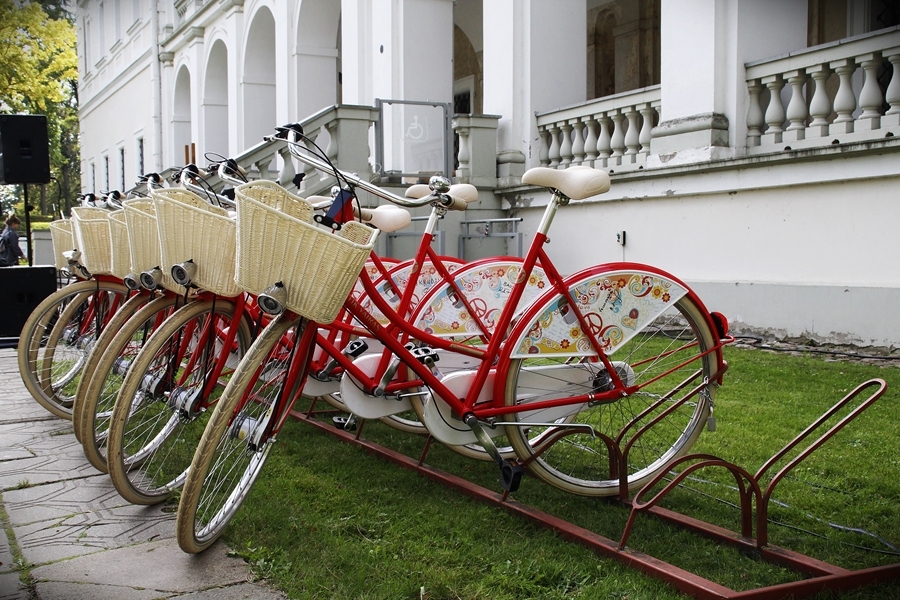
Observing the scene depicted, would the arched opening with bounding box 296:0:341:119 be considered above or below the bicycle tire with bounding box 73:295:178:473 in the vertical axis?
above

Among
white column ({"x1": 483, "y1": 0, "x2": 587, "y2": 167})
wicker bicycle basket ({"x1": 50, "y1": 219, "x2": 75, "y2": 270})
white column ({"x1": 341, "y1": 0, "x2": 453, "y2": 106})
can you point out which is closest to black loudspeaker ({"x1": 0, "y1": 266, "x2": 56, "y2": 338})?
wicker bicycle basket ({"x1": 50, "y1": 219, "x2": 75, "y2": 270})

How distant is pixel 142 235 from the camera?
376cm

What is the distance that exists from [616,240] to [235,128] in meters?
11.8

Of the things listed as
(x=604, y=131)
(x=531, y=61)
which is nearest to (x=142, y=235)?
(x=604, y=131)

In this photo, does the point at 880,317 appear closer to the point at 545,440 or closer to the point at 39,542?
the point at 545,440

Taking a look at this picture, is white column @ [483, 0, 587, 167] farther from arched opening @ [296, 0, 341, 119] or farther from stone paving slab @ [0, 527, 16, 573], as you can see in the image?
stone paving slab @ [0, 527, 16, 573]

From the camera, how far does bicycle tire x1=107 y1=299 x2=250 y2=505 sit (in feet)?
10.7

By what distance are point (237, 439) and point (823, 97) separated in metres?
5.94

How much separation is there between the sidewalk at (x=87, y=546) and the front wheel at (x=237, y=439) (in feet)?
0.42

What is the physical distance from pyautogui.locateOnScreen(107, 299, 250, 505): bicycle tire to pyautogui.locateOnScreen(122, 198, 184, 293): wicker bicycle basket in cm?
30

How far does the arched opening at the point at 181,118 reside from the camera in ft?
76.8

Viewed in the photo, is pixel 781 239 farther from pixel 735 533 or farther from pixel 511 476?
pixel 511 476

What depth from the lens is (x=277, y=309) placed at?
280 cm

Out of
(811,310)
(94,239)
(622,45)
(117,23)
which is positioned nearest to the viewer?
(94,239)
